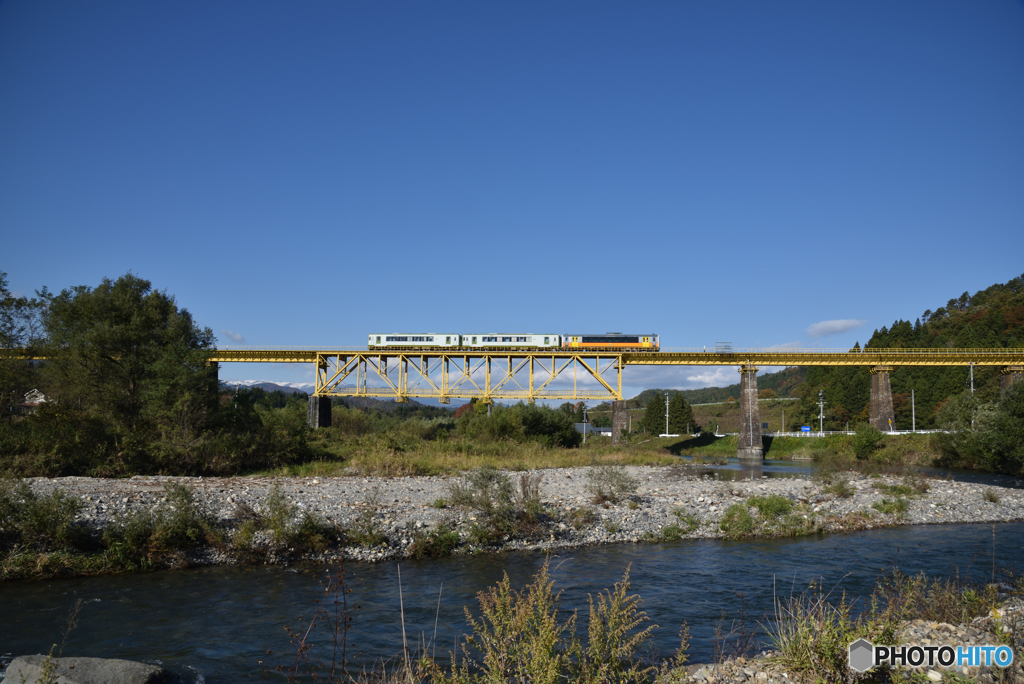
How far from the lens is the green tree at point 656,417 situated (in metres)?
84.8

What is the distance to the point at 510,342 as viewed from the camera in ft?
152

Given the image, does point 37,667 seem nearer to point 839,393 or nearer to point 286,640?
point 286,640

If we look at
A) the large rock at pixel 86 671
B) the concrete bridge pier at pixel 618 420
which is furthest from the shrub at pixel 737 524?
the concrete bridge pier at pixel 618 420

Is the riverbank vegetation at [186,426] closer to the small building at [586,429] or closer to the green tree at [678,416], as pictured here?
the small building at [586,429]

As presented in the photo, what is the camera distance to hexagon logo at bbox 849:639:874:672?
5.82 metres

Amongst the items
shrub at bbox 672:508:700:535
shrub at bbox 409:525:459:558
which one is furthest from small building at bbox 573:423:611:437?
shrub at bbox 409:525:459:558

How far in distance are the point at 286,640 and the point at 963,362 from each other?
58.6 m

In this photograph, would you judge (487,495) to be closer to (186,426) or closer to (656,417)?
(186,426)

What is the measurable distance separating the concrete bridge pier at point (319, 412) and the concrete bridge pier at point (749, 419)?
35279 millimetres

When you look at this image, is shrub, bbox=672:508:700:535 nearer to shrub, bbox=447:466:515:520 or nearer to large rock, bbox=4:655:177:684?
shrub, bbox=447:466:515:520

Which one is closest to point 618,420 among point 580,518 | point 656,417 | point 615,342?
point 615,342

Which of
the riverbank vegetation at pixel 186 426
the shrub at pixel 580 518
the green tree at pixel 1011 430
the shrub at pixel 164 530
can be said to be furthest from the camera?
the green tree at pixel 1011 430

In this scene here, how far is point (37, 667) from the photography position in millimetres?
5828

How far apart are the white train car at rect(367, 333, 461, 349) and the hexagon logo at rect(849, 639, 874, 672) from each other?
41297mm
